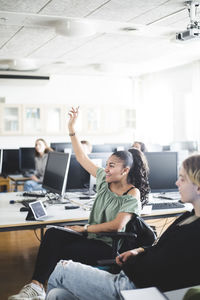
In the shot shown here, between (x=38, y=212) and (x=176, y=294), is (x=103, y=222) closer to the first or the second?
(x=38, y=212)

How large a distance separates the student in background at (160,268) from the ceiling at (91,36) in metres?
3.30

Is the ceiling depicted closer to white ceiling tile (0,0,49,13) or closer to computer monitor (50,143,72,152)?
white ceiling tile (0,0,49,13)

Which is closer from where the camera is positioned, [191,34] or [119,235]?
[119,235]

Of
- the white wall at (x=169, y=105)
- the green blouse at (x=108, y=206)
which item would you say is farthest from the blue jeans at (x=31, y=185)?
the white wall at (x=169, y=105)

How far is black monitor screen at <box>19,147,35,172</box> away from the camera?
719 cm

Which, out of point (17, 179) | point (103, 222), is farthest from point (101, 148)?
point (103, 222)

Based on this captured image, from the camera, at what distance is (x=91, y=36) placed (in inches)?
252

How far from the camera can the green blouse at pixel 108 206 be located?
2.75 meters

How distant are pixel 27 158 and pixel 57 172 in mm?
3435

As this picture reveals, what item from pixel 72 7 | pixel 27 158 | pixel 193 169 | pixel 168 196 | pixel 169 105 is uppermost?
pixel 72 7

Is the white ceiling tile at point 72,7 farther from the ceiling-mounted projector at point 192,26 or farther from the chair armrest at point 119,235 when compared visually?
the chair armrest at point 119,235

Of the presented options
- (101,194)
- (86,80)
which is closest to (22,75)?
(86,80)

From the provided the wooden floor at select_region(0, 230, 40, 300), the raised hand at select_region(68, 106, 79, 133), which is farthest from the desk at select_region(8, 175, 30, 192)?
the raised hand at select_region(68, 106, 79, 133)

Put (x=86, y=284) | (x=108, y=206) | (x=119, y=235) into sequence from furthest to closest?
1. (x=108, y=206)
2. (x=119, y=235)
3. (x=86, y=284)
